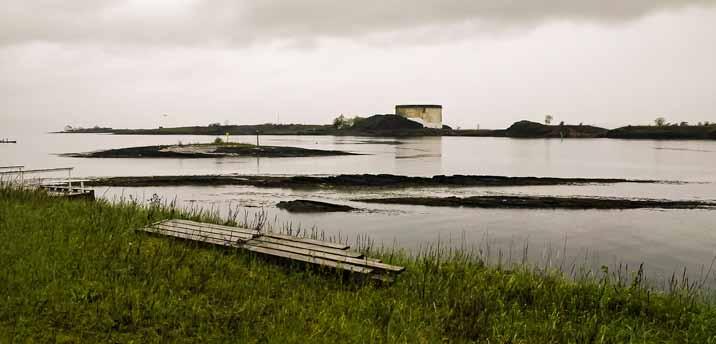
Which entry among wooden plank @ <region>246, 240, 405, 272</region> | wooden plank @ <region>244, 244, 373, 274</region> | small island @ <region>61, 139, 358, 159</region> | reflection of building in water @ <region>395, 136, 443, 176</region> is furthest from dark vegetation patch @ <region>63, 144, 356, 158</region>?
wooden plank @ <region>244, 244, 373, 274</region>

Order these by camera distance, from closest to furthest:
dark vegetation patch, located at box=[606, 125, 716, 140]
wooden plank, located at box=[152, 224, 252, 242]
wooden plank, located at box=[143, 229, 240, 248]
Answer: wooden plank, located at box=[143, 229, 240, 248] < wooden plank, located at box=[152, 224, 252, 242] < dark vegetation patch, located at box=[606, 125, 716, 140]

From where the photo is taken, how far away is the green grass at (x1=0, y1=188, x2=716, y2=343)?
6258 mm

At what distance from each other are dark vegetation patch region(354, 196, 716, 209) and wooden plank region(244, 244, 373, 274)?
2161 centimetres

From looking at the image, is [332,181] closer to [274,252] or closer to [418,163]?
[418,163]

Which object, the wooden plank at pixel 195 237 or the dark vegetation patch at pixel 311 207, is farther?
the dark vegetation patch at pixel 311 207

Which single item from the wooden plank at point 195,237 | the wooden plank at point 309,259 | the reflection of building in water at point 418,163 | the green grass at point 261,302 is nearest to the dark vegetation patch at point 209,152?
the reflection of building in water at point 418,163

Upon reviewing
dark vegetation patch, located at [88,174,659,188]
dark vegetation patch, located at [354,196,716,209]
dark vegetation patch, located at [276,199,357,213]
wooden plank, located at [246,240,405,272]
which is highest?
wooden plank, located at [246,240,405,272]

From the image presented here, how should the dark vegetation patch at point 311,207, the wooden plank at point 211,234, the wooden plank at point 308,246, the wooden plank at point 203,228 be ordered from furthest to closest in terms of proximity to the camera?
1. the dark vegetation patch at point 311,207
2. the wooden plank at point 203,228
3. the wooden plank at point 211,234
4. the wooden plank at point 308,246

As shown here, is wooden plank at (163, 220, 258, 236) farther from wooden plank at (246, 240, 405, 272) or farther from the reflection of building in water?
the reflection of building in water

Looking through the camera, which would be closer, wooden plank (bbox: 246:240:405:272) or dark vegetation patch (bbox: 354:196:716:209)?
wooden plank (bbox: 246:240:405:272)

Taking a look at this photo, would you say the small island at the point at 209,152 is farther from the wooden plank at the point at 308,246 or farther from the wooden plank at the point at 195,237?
the wooden plank at the point at 308,246

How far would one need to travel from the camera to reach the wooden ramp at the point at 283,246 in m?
8.91

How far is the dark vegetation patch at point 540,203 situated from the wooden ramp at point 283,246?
20.7 metres

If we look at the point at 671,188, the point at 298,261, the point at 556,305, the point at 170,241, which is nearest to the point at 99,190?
the point at 170,241
